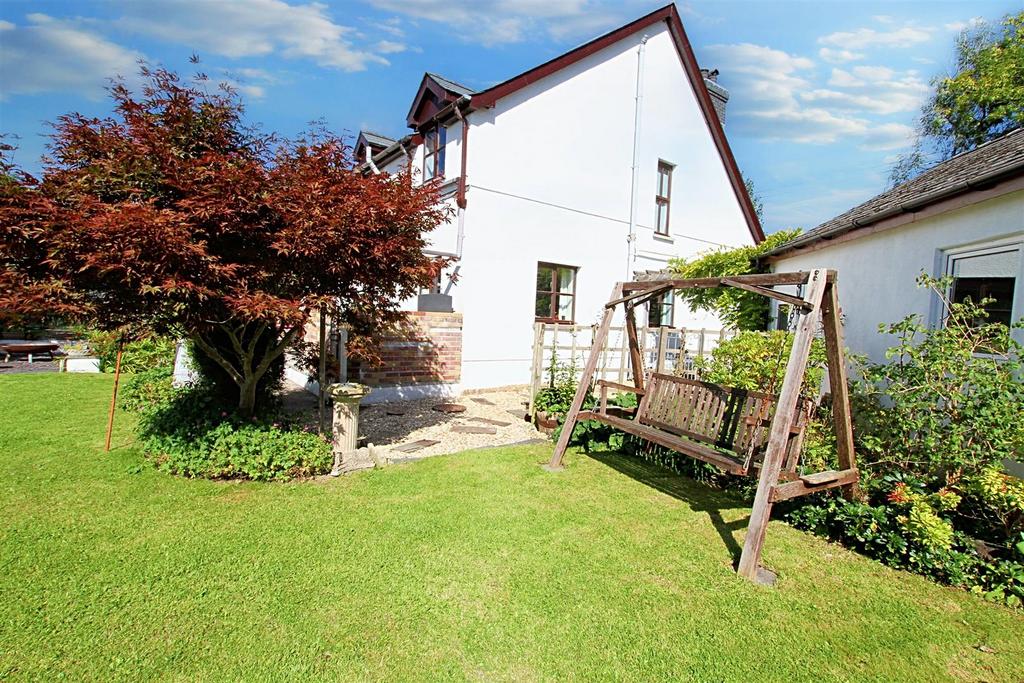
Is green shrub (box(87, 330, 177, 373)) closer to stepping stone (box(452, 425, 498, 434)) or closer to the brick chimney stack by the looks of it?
stepping stone (box(452, 425, 498, 434))

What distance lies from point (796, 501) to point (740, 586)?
65.2 inches

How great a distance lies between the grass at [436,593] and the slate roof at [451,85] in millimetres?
8937

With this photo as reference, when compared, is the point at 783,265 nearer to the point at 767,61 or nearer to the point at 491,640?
the point at 767,61

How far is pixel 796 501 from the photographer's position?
4617 millimetres

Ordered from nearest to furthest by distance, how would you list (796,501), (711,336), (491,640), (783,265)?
(491,640), (796,501), (783,265), (711,336)

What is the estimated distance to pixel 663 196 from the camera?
46.9 ft

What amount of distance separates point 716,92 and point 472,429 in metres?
15.2

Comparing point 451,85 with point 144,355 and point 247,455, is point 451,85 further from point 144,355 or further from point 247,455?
point 144,355

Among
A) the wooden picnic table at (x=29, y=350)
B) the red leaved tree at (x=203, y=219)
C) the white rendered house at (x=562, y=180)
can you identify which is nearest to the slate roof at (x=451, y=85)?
the white rendered house at (x=562, y=180)

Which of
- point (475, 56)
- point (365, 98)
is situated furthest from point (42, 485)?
point (475, 56)

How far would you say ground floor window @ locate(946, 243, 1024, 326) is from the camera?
185 inches

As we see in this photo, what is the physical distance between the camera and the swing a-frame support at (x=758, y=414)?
364cm

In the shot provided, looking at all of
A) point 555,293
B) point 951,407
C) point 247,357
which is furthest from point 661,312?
A: point 247,357

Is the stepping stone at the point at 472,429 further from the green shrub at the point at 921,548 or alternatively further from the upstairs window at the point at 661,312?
Answer: the upstairs window at the point at 661,312
